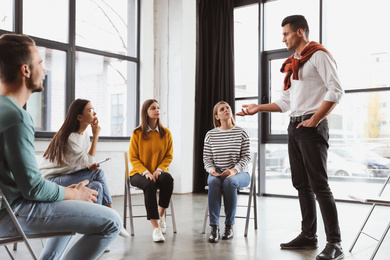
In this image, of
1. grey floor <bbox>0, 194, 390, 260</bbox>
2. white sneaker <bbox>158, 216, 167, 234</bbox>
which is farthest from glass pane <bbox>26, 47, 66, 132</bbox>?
white sneaker <bbox>158, 216, 167, 234</bbox>

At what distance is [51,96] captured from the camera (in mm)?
5125

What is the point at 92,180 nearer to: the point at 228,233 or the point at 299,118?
the point at 228,233

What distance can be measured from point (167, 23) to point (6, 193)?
5221mm

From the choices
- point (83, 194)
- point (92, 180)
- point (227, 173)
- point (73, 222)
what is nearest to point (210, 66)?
point (227, 173)

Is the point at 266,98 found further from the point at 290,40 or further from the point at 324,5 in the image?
the point at 290,40

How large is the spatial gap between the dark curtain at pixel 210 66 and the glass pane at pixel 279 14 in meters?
0.55

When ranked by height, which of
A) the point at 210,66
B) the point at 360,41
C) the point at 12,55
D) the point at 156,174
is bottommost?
the point at 156,174

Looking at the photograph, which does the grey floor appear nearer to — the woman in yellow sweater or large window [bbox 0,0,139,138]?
the woman in yellow sweater

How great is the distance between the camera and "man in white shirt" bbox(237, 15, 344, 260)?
2.56 metres

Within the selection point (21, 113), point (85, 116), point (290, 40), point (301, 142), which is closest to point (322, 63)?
point (290, 40)

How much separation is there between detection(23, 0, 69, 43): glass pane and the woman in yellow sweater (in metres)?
2.35

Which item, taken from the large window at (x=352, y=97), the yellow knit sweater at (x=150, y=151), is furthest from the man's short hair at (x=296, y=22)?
the large window at (x=352, y=97)

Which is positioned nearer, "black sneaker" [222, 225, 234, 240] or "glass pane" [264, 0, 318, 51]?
"black sneaker" [222, 225, 234, 240]

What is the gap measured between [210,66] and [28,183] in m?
5.22
